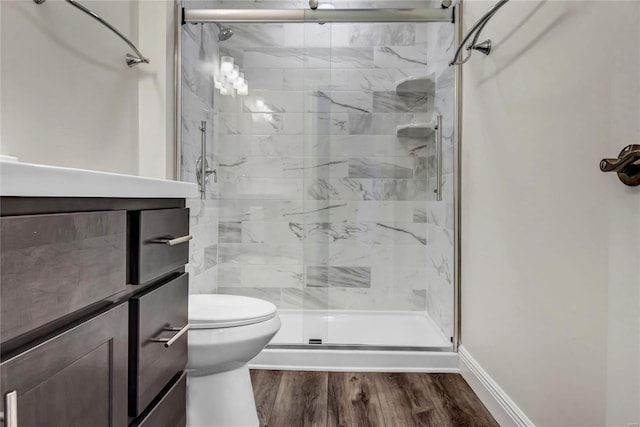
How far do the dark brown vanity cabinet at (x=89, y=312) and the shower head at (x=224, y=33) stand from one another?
5.98ft

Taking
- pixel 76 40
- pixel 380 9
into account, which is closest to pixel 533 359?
pixel 380 9

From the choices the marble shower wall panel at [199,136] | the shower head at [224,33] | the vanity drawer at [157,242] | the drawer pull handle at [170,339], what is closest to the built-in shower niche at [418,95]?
the shower head at [224,33]

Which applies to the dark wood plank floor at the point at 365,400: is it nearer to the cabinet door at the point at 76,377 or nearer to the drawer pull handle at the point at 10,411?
the cabinet door at the point at 76,377

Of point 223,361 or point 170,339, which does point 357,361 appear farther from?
point 170,339

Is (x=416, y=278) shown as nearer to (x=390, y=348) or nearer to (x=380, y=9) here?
(x=390, y=348)

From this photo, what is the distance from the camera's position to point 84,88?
1451 mm

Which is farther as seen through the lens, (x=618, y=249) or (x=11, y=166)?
(x=618, y=249)

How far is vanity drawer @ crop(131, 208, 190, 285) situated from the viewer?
0.72 meters

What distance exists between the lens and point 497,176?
59.2 inches

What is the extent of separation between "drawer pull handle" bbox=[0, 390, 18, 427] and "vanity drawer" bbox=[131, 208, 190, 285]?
0.31m

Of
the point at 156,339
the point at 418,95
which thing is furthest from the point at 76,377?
the point at 418,95

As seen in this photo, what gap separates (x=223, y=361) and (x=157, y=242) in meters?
0.66

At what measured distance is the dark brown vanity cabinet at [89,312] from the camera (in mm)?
441

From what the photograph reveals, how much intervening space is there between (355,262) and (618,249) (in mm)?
1832
